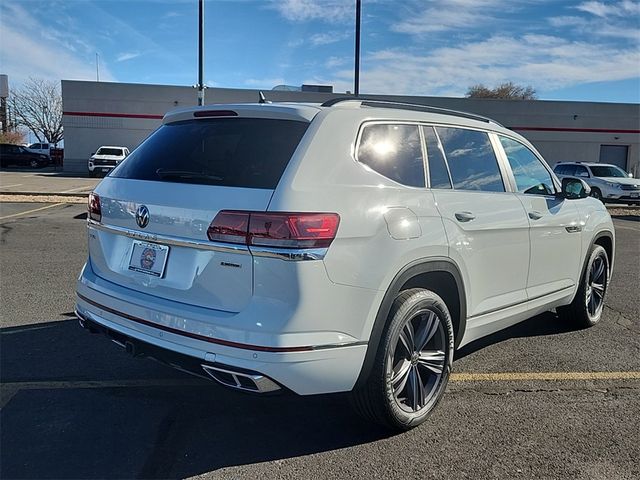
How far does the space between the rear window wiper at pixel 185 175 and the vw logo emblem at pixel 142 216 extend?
22 cm

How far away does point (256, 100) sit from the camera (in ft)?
109

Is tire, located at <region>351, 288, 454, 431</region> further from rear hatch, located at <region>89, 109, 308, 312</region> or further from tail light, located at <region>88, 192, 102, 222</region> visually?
tail light, located at <region>88, 192, 102, 222</region>

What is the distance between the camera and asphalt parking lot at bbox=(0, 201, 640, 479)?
A: 2883 millimetres

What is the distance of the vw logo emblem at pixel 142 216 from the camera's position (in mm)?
2971

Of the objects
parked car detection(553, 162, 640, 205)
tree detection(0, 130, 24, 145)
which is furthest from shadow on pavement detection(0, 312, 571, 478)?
tree detection(0, 130, 24, 145)

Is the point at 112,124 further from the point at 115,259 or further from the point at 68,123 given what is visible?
the point at 115,259

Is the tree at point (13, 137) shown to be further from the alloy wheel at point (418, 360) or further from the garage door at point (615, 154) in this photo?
the alloy wheel at point (418, 360)

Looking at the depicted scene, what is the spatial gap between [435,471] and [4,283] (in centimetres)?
550

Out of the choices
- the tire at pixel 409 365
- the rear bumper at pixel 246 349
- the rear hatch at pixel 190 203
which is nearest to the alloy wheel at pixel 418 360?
the tire at pixel 409 365

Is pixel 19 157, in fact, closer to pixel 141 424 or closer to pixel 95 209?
pixel 95 209

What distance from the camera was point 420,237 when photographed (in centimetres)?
309

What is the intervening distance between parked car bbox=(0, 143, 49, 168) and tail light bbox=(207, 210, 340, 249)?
44.2m

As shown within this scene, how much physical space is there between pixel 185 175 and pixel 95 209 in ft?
2.65

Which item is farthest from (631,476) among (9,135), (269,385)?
(9,135)
